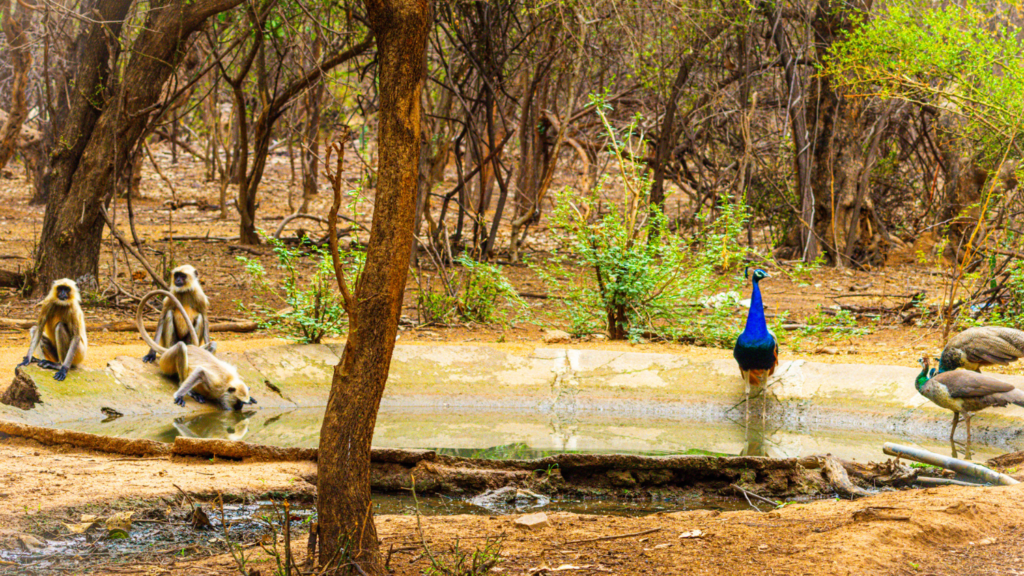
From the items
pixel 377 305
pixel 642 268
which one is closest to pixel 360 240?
pixel 642 268

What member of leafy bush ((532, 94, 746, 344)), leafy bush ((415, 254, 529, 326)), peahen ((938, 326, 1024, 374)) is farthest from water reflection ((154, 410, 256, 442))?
peahen ((938, 326, 1024, 374))

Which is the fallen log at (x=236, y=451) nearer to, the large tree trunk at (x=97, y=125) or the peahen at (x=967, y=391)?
the peahen at (x=967, y=391)

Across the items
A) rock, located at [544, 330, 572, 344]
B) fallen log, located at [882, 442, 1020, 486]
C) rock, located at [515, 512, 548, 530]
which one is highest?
rock, located at [544, 330, 572, 344]

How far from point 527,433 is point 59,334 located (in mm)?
4035

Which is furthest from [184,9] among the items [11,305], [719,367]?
[719,367]

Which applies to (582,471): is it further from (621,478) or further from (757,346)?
(757,346)

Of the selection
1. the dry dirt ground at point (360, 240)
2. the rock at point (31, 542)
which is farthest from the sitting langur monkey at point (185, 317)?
the rock at point (31, 542)

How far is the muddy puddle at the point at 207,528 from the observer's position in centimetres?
384

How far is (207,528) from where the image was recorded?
4.45 metres

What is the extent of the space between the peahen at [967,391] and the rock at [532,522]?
3667 millimetres

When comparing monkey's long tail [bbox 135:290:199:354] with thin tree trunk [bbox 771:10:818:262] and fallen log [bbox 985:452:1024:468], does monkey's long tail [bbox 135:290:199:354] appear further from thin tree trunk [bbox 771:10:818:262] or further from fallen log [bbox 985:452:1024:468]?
thin tree trunk [bbox 771:10:818:262]

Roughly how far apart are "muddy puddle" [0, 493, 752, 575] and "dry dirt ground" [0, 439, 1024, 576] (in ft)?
0.35

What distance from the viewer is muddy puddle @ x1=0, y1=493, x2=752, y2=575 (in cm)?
384

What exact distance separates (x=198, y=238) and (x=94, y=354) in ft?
25.8
